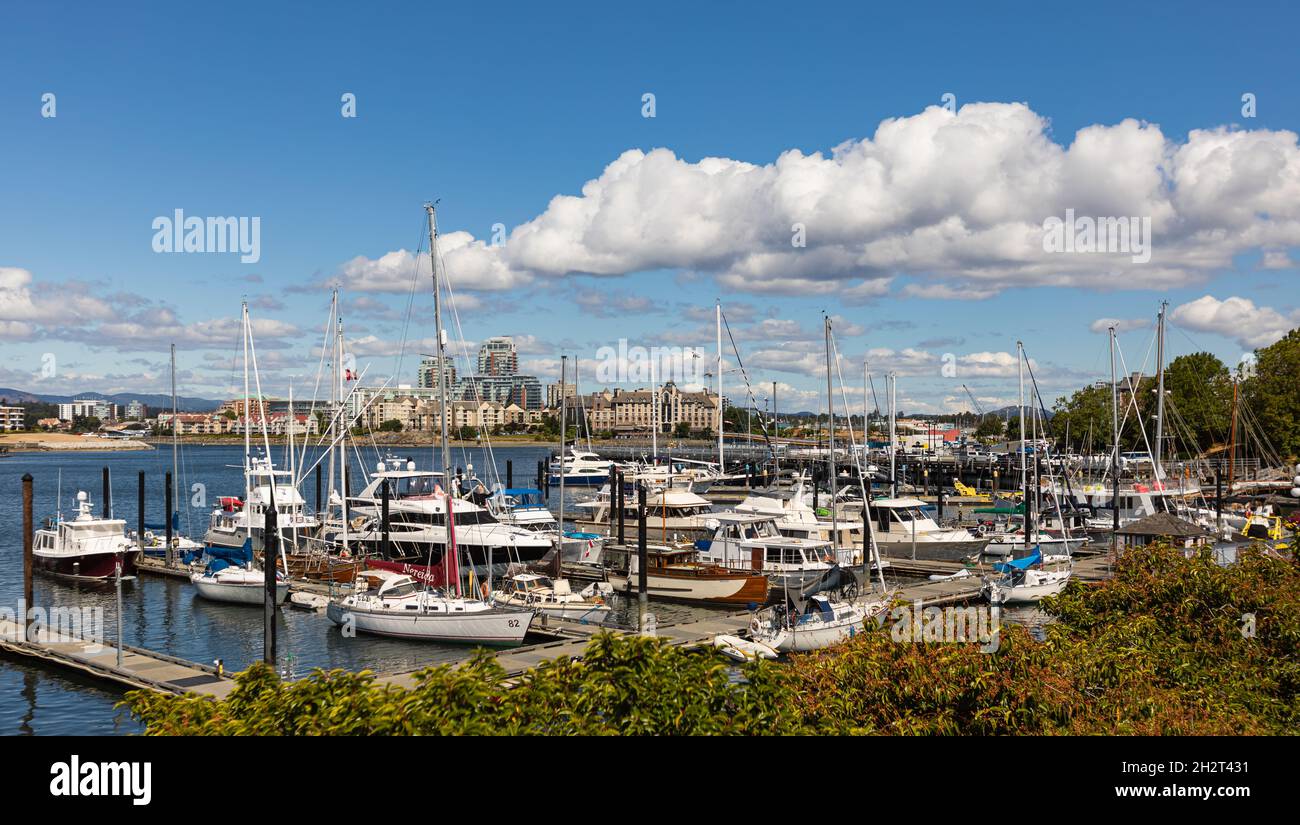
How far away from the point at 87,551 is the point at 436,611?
1071 inches

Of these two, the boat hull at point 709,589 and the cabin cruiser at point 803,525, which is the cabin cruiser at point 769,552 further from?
the boat hull at point 709,589

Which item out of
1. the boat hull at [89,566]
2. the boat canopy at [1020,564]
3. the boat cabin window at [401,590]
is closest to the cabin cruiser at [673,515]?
the boat canopy at [1020,564]

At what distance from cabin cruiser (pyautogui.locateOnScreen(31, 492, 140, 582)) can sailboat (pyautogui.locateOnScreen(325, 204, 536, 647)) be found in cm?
2043

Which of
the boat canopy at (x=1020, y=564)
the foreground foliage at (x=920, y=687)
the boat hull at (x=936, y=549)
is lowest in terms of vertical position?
the boat hull at (x=936, y=549)

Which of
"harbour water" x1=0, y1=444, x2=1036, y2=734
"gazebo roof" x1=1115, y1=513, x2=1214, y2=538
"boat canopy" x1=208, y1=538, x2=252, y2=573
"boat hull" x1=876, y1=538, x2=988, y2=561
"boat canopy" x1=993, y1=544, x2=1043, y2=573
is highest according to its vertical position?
"gazebo roof" x1=1115, y1=513, x2=1214, y2=538

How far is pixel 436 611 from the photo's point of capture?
124 ft

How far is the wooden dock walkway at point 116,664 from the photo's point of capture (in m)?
28.8

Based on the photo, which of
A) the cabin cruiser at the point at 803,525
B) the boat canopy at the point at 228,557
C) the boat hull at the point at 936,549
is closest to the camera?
the cabin cruiser at the point at 803,525

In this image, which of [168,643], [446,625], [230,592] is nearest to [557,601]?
[446,625]

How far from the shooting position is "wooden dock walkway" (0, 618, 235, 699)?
28.8 m

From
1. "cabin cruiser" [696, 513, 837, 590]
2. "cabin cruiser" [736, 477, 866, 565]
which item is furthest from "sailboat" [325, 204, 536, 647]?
"cabin cruiser" [736, 477, 866, 565]

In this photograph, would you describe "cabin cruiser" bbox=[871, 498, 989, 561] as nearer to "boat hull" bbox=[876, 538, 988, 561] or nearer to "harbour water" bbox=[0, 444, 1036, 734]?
"boat hull" bbox=[876, 538, 988, 561]

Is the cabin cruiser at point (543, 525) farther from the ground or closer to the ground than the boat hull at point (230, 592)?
farther from the ground
